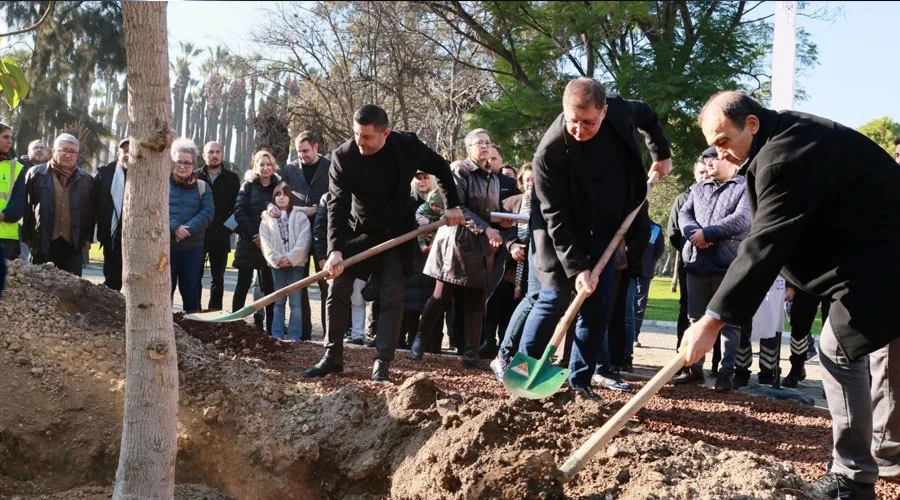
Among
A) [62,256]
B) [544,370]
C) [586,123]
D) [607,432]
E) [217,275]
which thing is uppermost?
[586,123]

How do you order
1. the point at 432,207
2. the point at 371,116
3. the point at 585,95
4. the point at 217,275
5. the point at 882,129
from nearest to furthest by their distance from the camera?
the point at 585,95, the point at 371,116, the point at 432,207, the point at 217,275, the point at 882,129

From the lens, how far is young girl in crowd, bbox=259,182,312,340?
7.55 meters

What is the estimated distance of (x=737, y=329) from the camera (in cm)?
598

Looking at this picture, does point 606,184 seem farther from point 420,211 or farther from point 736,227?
point 420,211

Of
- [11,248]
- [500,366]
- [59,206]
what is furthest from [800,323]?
[11,248]

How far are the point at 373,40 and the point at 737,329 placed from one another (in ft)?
36.6

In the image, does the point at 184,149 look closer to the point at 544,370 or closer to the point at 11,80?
the point at 544,370

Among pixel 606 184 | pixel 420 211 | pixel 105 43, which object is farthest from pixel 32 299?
pixel 105 43

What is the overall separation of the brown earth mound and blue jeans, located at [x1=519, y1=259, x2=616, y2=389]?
313 millimetres

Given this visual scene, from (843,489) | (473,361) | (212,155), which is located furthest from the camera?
(212,155)

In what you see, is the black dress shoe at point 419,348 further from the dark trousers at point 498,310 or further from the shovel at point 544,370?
the shovel at point 544,370

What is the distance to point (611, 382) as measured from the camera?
5457mm

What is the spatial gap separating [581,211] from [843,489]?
205cm

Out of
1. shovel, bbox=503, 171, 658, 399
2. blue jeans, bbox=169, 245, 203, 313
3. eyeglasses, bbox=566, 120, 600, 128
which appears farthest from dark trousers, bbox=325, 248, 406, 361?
blue jeans, bbox=169, 245, 203, 313
